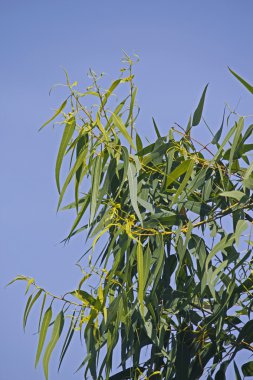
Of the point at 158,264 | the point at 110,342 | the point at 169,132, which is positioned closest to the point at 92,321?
the point at 110,342

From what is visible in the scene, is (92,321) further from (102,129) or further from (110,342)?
(102,129)

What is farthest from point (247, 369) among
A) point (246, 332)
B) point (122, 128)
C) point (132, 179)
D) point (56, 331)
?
point (122, 128)

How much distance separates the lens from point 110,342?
217cm

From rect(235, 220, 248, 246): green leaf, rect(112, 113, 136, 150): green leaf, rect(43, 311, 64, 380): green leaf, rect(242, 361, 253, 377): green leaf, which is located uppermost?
rect(112, 113, 136, 150): green leaf

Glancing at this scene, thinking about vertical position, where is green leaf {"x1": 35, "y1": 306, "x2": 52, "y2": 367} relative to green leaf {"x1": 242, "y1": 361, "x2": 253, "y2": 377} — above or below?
above

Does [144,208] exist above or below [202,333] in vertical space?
above

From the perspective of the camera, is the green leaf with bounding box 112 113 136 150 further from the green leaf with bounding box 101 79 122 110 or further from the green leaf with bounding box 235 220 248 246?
the green leaf with bounding box 235 220 248 246

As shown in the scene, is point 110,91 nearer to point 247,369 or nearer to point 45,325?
point 45,325

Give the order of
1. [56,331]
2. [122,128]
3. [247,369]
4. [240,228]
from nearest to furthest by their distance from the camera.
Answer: [240,228], [122,128], [56,331], [247,369]

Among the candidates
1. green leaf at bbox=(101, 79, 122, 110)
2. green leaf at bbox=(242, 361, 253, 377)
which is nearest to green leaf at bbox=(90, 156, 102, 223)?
green leaf at bbox=(101, 79, 122, 110)

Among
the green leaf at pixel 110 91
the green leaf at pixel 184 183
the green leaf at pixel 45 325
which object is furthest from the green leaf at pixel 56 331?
the green leaf at pixel 110 91

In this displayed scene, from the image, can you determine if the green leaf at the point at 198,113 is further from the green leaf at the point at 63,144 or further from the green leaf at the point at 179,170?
the green leaf at the point at 63,144

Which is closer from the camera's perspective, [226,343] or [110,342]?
[110,342]

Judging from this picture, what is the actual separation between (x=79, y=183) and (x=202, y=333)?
53 cm
